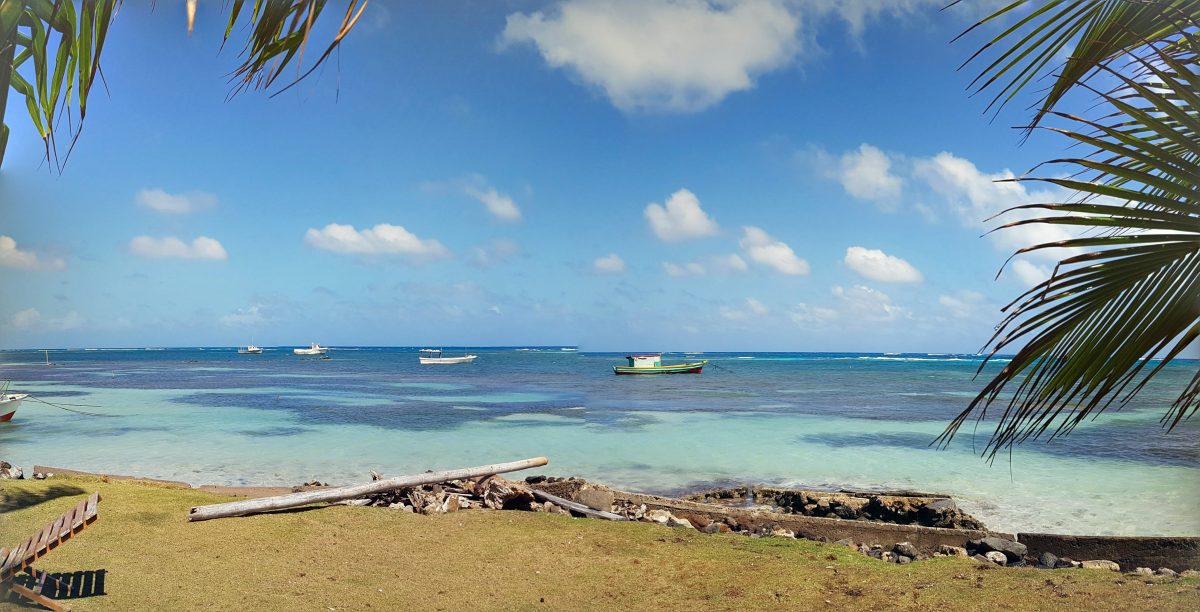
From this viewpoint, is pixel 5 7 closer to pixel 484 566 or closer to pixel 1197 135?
pixel 1197 135

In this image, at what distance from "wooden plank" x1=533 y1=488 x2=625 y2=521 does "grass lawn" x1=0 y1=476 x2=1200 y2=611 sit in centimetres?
58

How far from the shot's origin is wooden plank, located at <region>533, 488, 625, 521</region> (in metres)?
9.09

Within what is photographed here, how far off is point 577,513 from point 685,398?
29.4 meters

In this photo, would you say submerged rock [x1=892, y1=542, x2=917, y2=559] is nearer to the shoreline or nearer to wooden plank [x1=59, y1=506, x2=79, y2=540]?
the shoreline

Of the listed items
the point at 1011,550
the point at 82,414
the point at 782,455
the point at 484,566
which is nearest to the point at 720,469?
the point at 782,455

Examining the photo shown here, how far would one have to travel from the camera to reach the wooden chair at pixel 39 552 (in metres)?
4.61

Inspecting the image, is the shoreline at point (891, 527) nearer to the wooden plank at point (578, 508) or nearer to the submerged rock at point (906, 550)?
the wooden plank at point (578, 508)

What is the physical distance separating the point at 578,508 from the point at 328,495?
329 cm

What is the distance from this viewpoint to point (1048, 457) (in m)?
18.4

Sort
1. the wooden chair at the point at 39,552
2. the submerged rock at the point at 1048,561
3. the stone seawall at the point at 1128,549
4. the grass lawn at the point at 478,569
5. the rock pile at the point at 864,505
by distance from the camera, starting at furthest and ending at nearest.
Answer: the rock pile at the point at 864,505 < the stone seawall at the point at 1128,549 < the submerged rock at the point at 1048,561 < the grass lawn at the point at 478,569 < the wooden chair at the point at 39,552

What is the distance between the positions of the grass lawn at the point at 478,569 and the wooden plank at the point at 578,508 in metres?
0.58

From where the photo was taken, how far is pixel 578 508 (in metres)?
9.34

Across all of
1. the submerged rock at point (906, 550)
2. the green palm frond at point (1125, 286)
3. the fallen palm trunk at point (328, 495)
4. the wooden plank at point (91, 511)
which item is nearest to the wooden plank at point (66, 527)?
the wooden plank at point (91, 511)

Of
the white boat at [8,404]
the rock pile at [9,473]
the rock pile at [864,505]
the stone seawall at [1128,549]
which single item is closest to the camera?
the stone seawall at [1128,549]
